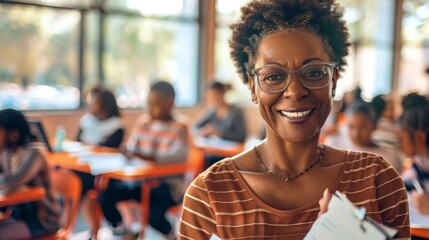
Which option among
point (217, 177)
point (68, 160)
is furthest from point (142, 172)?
point (217, 177)

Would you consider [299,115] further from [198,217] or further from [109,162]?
[109,162]

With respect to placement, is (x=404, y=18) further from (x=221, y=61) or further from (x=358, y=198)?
(x=358, y=198)

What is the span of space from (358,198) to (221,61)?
6.95m

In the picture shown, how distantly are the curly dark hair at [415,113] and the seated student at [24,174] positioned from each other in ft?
6.80

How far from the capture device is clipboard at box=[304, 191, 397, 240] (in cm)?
88

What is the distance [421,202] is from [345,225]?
162 centimetres

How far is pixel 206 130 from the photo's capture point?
5.89m

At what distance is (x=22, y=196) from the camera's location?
2.94 meters

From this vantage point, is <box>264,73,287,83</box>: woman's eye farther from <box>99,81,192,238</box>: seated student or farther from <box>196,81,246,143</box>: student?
<box>196,81,246,143</box>: student

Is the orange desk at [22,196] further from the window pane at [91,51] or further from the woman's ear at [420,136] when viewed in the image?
the window pane at [91,51]

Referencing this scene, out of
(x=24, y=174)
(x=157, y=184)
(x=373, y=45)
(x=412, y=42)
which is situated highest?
(x=412, y=42)

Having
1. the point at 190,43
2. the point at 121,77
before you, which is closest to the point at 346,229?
the point at 121,77

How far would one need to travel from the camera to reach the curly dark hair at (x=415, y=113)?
9.49 feet

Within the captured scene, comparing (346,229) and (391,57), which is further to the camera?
(391,57)
